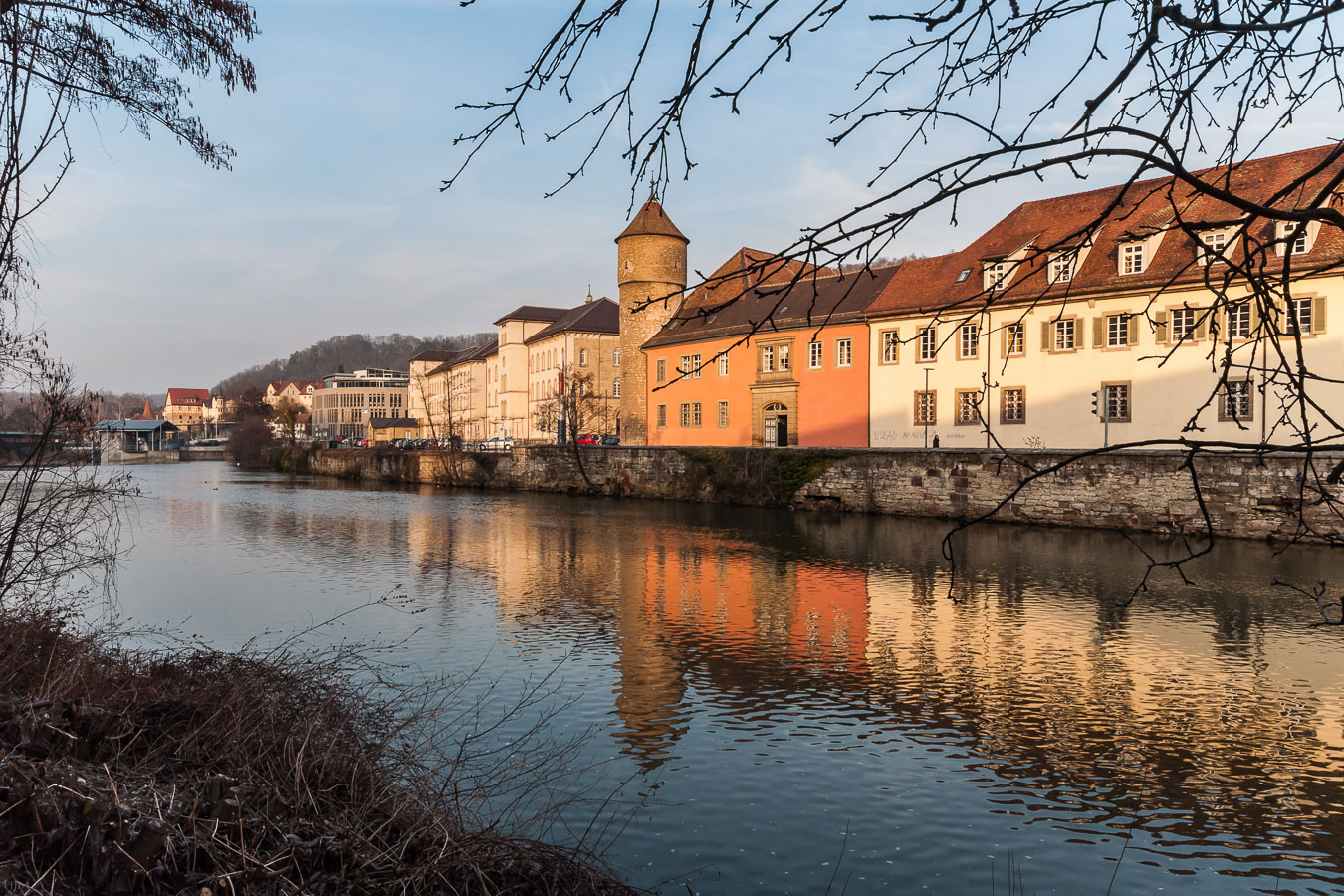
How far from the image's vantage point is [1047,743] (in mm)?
8117

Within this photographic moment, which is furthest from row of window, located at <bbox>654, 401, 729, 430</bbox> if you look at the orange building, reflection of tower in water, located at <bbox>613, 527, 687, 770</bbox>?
reflection of tower in water, located at <bbox>613, 527, 687, 770</bbox>

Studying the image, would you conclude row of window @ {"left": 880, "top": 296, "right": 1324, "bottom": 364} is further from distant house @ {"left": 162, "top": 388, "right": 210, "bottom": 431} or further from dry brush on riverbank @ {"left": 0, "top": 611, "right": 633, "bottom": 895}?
distant house @ {"left": 162, "top": 388, "right": 210, "bottom": 431}

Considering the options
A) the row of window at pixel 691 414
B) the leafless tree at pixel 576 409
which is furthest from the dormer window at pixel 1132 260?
the leafless tree at pixel 576 409

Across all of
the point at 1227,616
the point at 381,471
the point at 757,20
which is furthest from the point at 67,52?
the point at 381,471

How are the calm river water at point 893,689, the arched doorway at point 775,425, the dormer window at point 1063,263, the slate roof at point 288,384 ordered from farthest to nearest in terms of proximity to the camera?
the slate roof at point 288,384
the arched doorway at point 775,425
the calm river water at point 893,689
the dormer window at point 1063,263

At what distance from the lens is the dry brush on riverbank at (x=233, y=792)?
12.6 ft

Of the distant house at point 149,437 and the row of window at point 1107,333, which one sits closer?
the row of window at point 1107,333

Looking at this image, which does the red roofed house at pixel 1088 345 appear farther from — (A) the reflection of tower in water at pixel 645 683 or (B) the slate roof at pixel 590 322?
(B) the slate roof at pixel 590 322

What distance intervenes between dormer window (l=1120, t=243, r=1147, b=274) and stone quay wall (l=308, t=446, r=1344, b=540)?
6.73m

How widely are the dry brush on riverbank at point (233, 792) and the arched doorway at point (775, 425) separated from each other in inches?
1259

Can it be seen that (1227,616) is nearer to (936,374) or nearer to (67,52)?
(67,52)

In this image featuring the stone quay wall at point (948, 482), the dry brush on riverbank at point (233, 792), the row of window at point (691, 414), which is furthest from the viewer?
the row of window at point (691, 414)

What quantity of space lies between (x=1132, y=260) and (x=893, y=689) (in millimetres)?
23046

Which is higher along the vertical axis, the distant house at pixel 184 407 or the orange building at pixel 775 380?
the distant house at pixel 184 407
